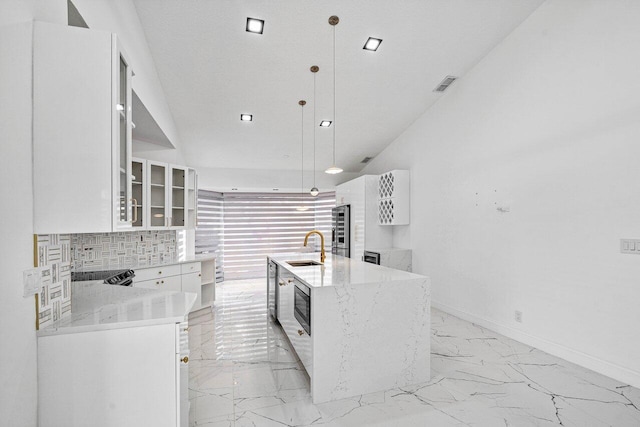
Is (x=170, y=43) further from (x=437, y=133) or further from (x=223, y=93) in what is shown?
(x=437, y=133)

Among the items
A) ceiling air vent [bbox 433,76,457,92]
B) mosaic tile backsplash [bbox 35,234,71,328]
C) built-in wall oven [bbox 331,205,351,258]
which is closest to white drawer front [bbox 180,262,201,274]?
mosaic tile backsplash [bbox 35,234,71,328]

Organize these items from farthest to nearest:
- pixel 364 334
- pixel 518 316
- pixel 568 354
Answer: pixel 518 316 → pixel 568 354 → pixel 364 334

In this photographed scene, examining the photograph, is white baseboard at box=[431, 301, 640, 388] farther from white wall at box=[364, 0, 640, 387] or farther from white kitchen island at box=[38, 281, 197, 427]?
white kitchen island at box=[38, 281, 197, 427]

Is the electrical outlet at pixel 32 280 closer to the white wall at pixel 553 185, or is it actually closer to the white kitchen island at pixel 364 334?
the white kitchen island at pixel 364 334

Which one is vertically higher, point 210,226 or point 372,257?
point 210,226

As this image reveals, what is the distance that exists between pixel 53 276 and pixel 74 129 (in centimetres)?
71

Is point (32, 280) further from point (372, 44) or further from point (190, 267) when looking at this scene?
point (372, 44)

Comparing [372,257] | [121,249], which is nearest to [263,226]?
[372,257]

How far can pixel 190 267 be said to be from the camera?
4.38 m

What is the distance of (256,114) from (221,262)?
3.77 metres

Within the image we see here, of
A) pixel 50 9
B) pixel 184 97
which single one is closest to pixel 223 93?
pixel 184 97

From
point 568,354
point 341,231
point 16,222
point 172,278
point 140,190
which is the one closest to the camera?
point 16,222

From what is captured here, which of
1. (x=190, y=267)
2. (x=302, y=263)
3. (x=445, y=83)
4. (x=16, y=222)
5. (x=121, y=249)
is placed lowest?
(x=190, y=267)

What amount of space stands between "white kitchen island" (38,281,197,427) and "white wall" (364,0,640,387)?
3.29m
